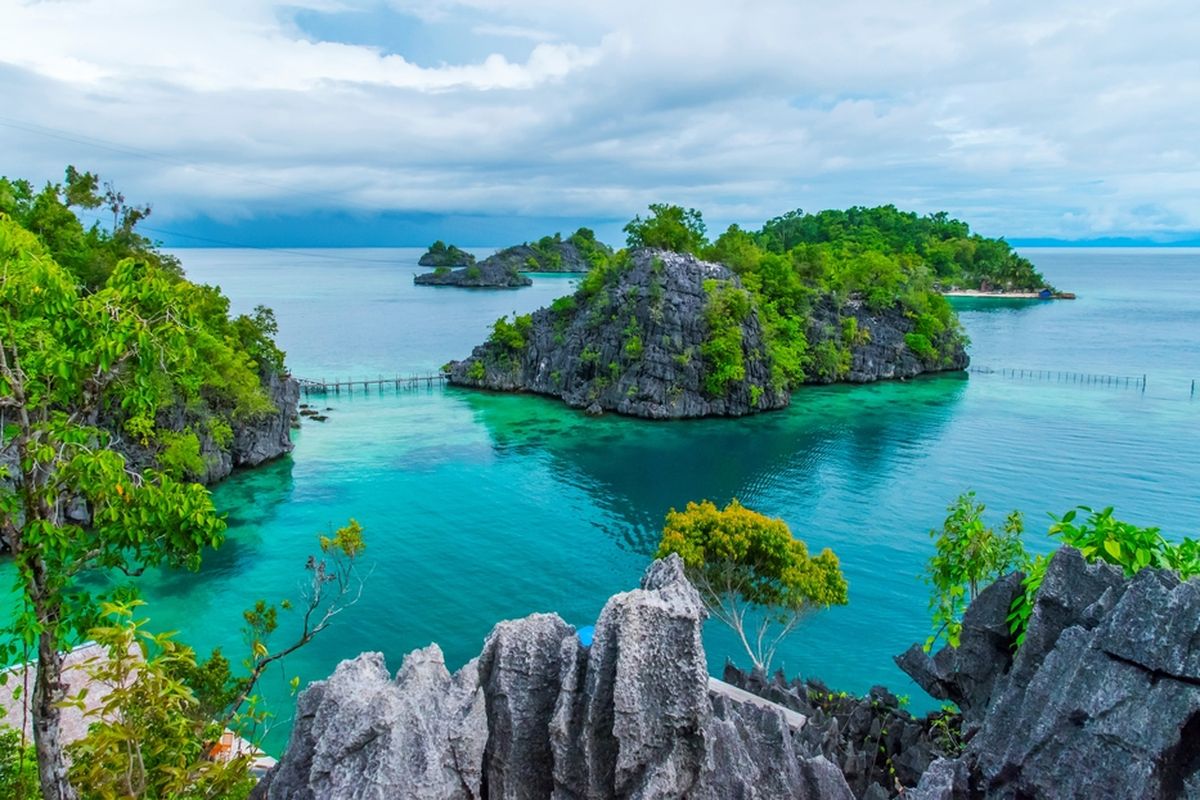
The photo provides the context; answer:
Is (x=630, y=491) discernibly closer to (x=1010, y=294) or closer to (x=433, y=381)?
(x=433, y=381)

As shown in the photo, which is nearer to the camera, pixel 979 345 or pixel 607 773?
pixel 607 773

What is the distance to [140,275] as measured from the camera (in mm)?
10172

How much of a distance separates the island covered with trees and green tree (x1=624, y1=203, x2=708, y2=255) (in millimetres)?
145

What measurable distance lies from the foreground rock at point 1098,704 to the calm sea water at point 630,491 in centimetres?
1588

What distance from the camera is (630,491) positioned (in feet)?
150

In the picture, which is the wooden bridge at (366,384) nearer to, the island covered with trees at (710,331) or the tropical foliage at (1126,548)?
the island covered with trees at (710,331)

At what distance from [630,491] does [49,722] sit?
37.5 meters

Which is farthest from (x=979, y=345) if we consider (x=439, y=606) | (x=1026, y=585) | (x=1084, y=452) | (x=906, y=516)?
(x=1026, y=585)

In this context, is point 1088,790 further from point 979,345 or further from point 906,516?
point 979,345

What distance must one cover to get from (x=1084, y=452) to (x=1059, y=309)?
381ft

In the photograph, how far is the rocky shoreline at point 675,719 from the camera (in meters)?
8.99

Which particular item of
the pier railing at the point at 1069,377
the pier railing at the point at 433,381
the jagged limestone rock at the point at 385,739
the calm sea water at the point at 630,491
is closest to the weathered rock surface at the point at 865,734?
the jagged limestone rock at the point at 385,739

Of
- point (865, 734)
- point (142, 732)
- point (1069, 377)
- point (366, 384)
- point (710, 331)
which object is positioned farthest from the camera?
point (1069, 377)

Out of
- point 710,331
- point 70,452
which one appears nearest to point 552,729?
point 70,452
